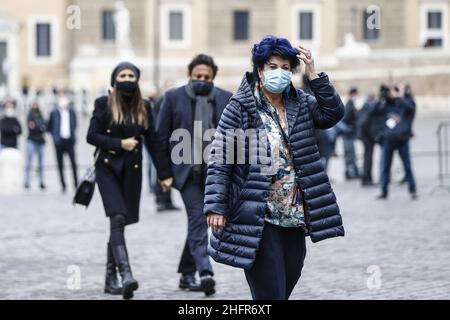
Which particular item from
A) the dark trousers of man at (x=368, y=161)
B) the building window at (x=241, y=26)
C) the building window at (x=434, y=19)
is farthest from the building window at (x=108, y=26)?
the dark trousers of man at (x=368, y=161)

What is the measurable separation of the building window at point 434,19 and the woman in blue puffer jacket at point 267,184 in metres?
61.5

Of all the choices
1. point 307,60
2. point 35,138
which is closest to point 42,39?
point 35,138

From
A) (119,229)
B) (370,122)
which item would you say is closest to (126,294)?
(119,229)

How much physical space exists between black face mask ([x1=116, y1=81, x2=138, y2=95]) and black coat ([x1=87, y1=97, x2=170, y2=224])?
25 centimetres

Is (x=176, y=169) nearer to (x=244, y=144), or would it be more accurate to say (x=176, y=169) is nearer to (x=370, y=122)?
(x=244, y=144)

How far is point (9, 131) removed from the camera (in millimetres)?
25172

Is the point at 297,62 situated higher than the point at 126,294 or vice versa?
the point at 297,62

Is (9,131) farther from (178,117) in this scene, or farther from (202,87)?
(202,87)

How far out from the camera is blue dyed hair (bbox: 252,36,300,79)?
24.5ft

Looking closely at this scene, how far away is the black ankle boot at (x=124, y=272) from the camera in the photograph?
34.3ft

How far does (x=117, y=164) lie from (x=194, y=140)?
2.23 feet
